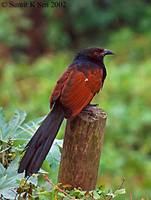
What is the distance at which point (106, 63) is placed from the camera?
349 inches

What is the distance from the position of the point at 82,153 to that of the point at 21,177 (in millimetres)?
318

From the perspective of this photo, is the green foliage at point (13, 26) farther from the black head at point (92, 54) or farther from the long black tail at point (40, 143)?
the long black tail at point (40, 143)

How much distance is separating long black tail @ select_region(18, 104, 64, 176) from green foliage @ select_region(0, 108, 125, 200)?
0.12 feet

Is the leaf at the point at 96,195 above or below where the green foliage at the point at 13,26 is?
below

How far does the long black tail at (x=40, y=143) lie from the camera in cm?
193

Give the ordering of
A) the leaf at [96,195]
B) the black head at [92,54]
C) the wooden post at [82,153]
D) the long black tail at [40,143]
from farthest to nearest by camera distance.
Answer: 1. the black head at [92,54]
2. the wooden post at [82,153]
3. the long black tail at [40,143]
4. the leaf at [96,195]

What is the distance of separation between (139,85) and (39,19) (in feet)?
12.2

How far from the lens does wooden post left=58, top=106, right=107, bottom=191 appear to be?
206cm

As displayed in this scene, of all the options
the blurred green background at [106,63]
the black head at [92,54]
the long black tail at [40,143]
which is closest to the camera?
the long black tail at [40,143]

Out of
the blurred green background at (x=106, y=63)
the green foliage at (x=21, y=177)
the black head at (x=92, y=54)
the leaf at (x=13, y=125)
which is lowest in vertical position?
the green foliage at (x=21, y=177)

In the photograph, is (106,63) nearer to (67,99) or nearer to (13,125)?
(67,99)

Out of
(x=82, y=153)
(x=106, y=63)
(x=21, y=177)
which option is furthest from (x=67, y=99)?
(x=106, y=63)

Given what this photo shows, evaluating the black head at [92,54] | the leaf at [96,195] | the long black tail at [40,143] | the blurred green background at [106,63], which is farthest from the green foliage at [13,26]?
the leaf at [96,195]

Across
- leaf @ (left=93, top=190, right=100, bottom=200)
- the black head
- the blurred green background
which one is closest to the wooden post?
leaf @ (left=93, top=190, right=100, bottom=200)
